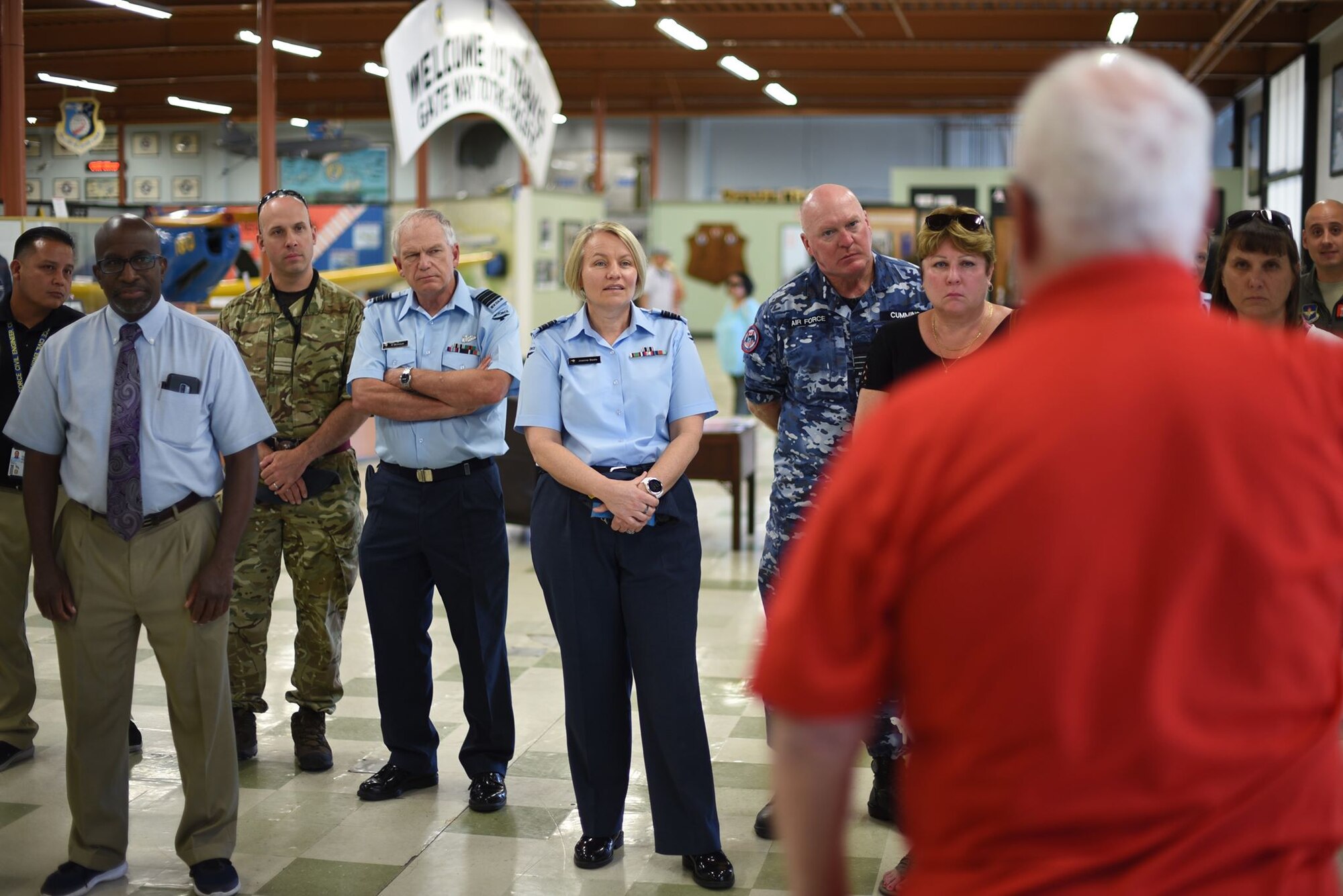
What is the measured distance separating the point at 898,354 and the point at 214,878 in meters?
2.15

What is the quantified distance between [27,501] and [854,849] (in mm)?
2326

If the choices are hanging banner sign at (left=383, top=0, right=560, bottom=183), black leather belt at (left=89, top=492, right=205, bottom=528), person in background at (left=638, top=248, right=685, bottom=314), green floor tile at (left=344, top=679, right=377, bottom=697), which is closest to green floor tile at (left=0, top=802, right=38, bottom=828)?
black leather belt at (left=89, top=492, right=205, bottom=528)

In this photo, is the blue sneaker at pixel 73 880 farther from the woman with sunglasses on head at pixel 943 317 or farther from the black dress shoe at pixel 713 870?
the woman with sunglasses on head at pixel 943 317

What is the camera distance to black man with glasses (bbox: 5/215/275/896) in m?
3.21

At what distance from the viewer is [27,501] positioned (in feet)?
10.8

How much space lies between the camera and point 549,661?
5.64 m

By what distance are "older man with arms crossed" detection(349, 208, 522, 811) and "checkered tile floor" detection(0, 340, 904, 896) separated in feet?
0.60

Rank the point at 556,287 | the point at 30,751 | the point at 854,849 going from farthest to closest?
the point at 556,287, the point at 30,751, the point at 854,849

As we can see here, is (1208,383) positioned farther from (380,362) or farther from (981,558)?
(380,362)

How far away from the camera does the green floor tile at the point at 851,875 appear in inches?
131

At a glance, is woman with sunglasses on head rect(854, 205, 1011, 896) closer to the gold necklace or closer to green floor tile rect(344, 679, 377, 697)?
the gold necklace

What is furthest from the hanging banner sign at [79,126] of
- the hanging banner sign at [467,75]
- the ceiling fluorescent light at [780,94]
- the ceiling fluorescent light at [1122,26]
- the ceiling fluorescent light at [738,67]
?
the ceiling fluorescent light at [780,94]

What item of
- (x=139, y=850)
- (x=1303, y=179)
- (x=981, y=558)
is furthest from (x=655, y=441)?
(x=1303, y=179)

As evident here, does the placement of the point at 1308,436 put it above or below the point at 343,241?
below
